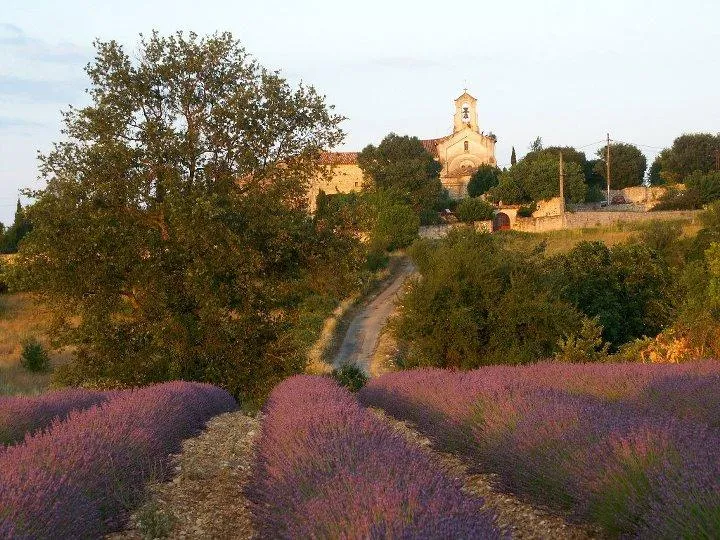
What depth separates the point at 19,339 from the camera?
35562 millimetres

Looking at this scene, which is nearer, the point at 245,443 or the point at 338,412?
the point at 338,412

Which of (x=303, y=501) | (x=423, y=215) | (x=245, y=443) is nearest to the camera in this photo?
(x=303, y=501)

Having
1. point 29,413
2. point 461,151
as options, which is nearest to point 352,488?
point 29,413

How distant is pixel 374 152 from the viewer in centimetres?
7556

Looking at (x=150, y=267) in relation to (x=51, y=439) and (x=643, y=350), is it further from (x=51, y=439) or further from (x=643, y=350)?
(x=51, y=439)

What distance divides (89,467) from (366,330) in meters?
32.6

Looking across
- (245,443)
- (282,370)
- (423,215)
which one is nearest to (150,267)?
(282,370)

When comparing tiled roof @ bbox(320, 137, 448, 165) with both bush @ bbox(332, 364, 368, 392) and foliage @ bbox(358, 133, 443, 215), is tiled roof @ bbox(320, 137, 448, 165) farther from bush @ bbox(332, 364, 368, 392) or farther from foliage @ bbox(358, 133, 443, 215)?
bush @ bbox(332, 364, 368, 392)

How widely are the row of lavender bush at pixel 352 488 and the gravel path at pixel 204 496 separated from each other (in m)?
0.27

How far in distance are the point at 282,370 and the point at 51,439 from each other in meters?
12.6

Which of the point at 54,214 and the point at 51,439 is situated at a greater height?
the point at 54,214

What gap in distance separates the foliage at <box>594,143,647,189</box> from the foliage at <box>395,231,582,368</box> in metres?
61.3

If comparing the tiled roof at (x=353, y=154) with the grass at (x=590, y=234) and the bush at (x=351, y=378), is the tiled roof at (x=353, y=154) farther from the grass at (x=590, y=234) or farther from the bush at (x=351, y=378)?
the bush at (x=351, y=378)

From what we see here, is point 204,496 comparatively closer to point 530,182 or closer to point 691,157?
point 530,182
